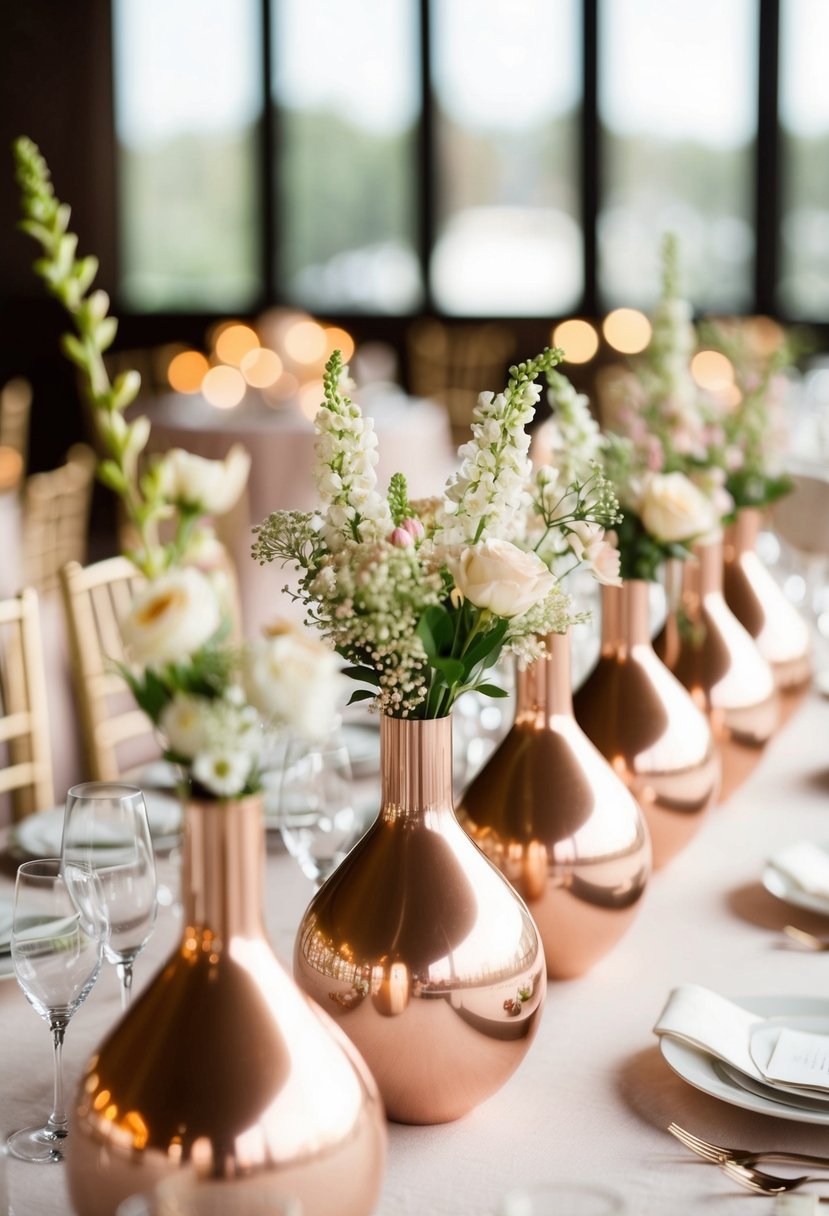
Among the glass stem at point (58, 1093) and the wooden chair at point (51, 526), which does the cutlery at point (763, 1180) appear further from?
the wooden chair at point (51, 526)

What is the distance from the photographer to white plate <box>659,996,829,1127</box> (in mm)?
1101

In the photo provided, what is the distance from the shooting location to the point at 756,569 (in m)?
2.10

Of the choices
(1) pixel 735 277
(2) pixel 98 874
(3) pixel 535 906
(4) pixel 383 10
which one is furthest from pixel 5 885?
(4) pixel 383 10

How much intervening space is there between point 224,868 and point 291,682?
5.9 inches

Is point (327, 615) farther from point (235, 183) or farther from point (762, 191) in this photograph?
point (235, 183)

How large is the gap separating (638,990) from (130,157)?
30.5ft

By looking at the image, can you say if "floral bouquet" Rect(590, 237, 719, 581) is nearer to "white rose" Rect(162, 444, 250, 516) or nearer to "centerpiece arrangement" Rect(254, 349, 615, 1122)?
"centerpiece arrangement" Rect(254, 349, 615, 1122)

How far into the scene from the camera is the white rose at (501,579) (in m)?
1.01

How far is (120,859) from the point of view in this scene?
121cm

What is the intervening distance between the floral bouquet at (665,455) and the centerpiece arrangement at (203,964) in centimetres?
72

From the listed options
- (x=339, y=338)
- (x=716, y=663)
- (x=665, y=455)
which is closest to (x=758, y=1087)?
(x=716, y=663)

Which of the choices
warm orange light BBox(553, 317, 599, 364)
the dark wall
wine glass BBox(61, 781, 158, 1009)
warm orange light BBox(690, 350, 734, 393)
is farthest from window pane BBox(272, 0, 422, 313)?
wine glass BBox(61, 781, 158, 1009)

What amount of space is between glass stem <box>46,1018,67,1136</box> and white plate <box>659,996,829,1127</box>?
1.57ft

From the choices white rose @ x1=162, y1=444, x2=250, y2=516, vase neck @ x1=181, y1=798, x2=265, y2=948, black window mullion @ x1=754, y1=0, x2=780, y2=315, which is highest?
black window mullion @ x1=754, y1=0, x2=780, y2=315
